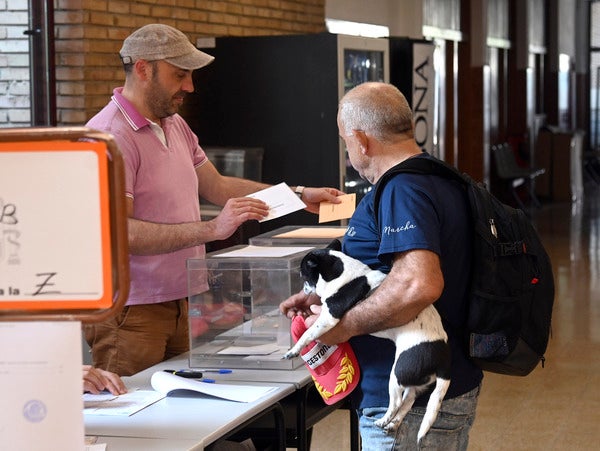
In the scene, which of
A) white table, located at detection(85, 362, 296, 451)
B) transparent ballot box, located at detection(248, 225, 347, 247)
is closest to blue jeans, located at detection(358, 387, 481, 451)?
white table, located at detection(85, 362, 296, 451)

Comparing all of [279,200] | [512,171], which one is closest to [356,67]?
[279,200]

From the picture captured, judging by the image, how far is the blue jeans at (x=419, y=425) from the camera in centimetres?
260

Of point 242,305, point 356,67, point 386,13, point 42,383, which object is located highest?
point 386,13

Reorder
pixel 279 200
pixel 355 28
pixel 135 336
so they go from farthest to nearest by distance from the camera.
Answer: pixel 355 28
pixel 135 336
pixel 279 200

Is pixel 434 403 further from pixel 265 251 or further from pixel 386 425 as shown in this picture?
pixel 265 251

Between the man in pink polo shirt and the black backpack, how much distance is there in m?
1.04

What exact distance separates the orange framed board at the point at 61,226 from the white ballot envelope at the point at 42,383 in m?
0.04

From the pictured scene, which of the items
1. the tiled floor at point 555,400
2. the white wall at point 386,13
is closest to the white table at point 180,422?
the tiled floor at point 555,400

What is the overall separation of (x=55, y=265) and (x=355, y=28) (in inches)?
355

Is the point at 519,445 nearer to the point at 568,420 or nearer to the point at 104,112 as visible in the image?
the point at 568,420

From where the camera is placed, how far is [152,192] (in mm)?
3529

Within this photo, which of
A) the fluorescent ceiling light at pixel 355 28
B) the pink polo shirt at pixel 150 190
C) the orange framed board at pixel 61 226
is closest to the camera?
the orange framed board at pixel 61 226

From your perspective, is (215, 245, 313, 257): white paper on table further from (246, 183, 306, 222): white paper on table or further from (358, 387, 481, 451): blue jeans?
(358, 387, 481, 451): blue jeans

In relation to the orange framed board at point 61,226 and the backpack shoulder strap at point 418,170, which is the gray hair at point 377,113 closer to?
the backpack shoulder strap at point 418,170
